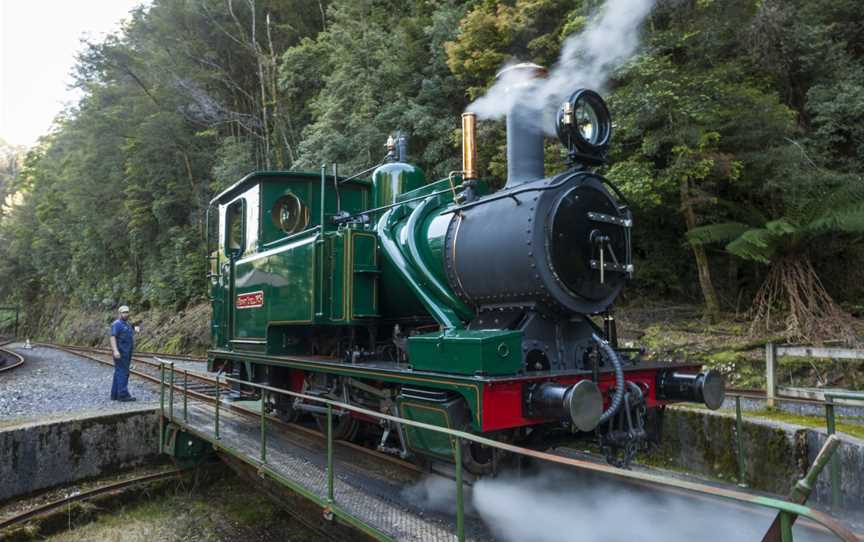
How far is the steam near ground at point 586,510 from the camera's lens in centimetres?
333

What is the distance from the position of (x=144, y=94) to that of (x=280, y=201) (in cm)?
2173

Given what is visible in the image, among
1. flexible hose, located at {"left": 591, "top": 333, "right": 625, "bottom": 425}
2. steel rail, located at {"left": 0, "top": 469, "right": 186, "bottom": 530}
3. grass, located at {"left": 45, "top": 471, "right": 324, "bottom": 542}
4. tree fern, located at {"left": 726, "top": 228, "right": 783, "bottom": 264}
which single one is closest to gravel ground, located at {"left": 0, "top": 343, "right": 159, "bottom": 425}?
steel rail, located at {"left": 0, "top": 469, "right": 186, "bottom": 530}

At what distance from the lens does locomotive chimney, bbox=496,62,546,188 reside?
4.43 metres

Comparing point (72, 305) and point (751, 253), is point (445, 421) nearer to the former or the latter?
point (751, 253)

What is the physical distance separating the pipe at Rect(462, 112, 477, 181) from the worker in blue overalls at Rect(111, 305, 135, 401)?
621cm

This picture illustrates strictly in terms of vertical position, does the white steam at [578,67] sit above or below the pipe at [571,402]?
above

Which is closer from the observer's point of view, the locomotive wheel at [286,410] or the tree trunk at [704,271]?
the locomotive wheel at [286,410]

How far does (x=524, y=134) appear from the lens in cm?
446

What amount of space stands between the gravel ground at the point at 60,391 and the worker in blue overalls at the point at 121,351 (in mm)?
182

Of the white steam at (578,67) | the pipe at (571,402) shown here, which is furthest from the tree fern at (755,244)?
the pipe at (571,402)

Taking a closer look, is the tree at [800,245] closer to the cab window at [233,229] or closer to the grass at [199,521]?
the cab window at [233,229]

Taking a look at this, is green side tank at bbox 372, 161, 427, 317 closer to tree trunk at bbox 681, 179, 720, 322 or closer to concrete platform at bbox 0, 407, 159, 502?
concrete platform at bbox 0, 407, 159, 502

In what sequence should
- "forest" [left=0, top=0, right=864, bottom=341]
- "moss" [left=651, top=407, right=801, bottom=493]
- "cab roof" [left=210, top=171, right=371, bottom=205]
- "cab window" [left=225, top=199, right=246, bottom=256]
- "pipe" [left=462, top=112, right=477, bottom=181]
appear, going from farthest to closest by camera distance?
"forest" [left=0, top=0, right=864, bottom=341], "cab window" [left=225, top=199, right=246, bottom=256], "cab roof" [left=210, top=171, right=371, bottom=205], "moss" [left=651, top=407, right=801, bottom=493], "pipe" [left=462, top=112, right=477, bottom=181]

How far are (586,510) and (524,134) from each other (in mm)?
2762
